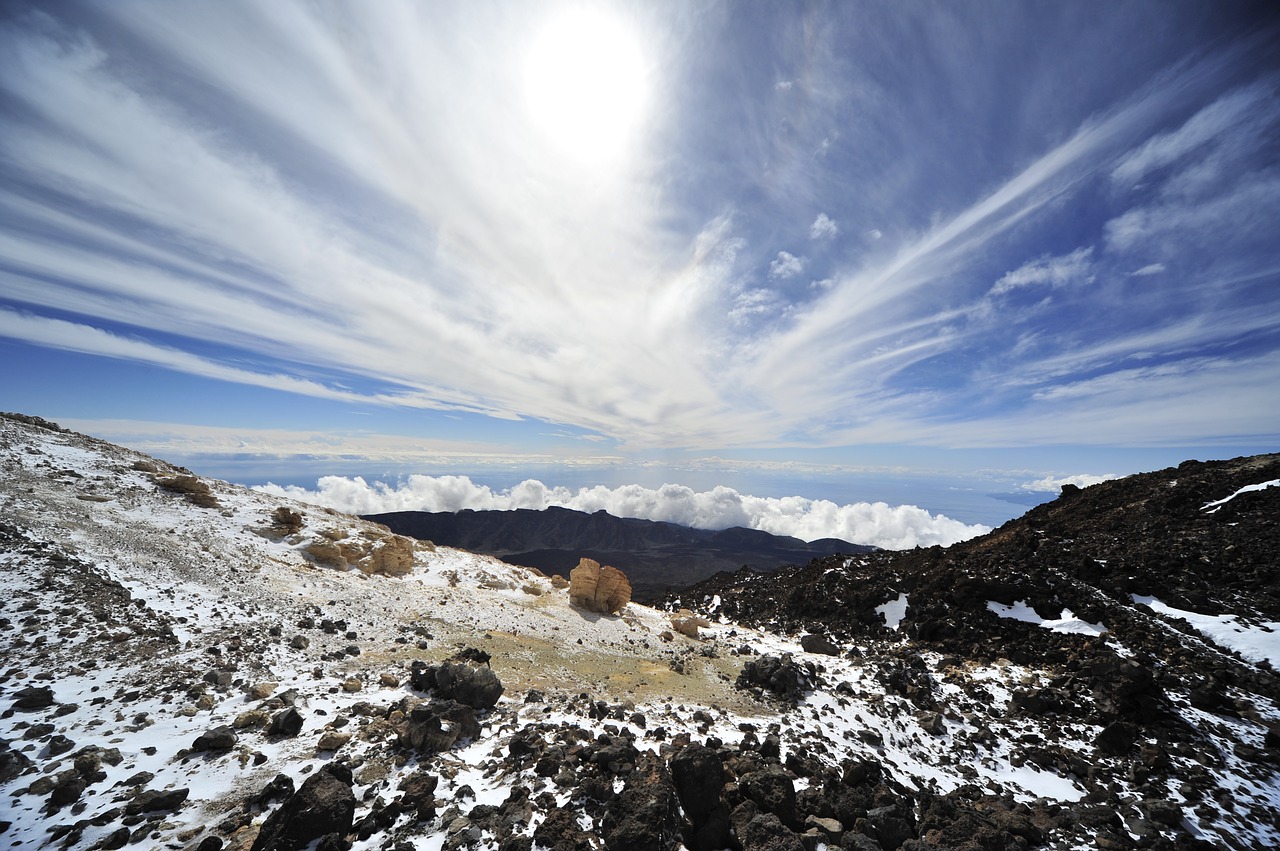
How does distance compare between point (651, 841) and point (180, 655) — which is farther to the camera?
point (180, 655)

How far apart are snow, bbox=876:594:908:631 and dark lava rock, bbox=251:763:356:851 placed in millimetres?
25673

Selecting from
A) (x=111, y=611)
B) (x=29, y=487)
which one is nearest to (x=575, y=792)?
(x=111, y=611)

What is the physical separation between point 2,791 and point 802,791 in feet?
46.8

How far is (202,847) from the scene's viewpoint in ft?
20.4

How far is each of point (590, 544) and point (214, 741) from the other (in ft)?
620

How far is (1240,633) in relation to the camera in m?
14.6

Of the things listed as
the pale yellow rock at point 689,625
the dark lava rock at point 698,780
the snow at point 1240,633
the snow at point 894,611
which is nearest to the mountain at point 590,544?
the pale yellow rock at point 689,625

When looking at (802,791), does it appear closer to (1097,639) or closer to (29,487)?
(1097,639)

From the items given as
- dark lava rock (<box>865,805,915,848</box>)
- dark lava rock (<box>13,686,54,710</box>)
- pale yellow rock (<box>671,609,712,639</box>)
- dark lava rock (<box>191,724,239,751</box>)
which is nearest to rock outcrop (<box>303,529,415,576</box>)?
dark lava rock (<box>13,686,54,710</box>)

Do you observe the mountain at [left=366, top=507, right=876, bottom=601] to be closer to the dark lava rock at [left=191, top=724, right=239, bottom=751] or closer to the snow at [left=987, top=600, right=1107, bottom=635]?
the snow at [left=987, top=600, right=1107, bottom=635]

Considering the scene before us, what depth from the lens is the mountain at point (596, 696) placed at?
746 centimetres

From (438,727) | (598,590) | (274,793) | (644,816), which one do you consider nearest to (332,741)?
(274,793)

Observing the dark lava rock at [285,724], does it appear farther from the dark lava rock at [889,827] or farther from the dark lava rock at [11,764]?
the dark lava rock at [889,827]

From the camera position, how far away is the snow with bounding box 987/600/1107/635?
17188 millimetres
